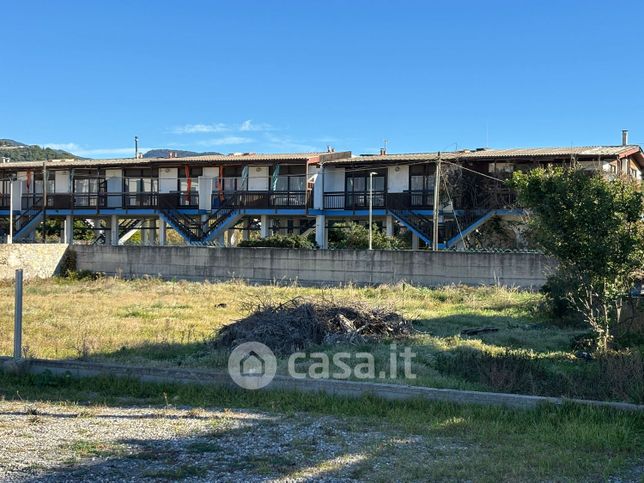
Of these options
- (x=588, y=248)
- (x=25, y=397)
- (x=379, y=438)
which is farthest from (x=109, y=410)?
(x=588, y=248)

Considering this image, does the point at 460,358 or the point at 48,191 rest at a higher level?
the point at 48,191

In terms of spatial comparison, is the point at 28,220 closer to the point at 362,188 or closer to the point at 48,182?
the point at 48,182

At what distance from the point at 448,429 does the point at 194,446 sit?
2376 millimetres

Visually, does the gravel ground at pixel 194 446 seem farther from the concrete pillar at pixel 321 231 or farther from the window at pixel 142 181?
the window at pixel 142 181

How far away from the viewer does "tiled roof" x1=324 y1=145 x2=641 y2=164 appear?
28.2m

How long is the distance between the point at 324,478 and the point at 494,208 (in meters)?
25.7

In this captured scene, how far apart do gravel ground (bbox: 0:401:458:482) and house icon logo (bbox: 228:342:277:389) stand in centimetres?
99

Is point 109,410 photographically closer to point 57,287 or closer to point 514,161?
point 57,287

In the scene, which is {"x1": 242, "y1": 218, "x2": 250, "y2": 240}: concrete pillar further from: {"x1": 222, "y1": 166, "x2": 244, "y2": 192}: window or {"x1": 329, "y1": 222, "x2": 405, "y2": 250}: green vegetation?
{"x1": 329, "y1": 222, "x2": 405, "y2": 250}: green vegetation

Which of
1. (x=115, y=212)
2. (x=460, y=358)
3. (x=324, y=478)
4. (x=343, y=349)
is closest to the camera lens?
(x=324, y=478)

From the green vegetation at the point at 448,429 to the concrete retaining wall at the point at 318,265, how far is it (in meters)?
13.9

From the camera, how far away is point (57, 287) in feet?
77.5

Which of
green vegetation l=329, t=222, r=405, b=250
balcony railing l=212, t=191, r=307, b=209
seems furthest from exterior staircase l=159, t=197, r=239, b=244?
green vegetation l=329, t=222, r=405, b=250

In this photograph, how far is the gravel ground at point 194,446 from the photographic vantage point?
16.7 ft
